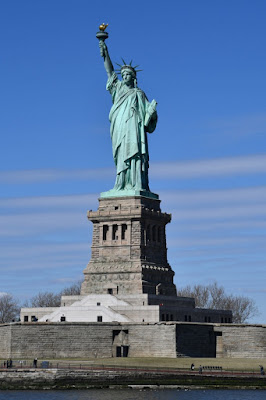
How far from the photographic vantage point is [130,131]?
9138 centimetres

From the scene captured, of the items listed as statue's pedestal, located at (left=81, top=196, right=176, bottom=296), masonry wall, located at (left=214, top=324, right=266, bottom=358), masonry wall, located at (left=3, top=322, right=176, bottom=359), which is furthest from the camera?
statue's pedestal, located at (left=81, top=196, right=176, bottom=296)

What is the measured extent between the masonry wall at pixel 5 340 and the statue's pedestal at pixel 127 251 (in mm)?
10072

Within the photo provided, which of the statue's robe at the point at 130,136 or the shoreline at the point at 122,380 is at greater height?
the statue's robe at the point at 130,136

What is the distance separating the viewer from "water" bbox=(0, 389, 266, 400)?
6594 centimetres

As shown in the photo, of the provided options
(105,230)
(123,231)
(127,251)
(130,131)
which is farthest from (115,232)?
(130,131)

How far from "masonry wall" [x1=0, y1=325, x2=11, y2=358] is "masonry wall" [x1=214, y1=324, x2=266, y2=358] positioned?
15583 mm

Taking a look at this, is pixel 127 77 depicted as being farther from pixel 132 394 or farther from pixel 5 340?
pixel 132 394

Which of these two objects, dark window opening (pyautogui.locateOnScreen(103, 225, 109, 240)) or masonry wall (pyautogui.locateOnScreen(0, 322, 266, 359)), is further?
dark window opening (pyautogui.locateOnScreen(103, 225, 109, 240))

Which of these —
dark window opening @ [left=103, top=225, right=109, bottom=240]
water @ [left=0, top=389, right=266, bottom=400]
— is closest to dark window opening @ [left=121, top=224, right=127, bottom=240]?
dark window opening @ [left=103, top=225, right=109, bottom=240]

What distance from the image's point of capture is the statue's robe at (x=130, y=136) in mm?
91375

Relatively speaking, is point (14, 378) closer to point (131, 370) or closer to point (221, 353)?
point (131, 370)

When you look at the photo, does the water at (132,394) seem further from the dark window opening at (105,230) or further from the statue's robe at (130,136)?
the statue's robe at (130,136)

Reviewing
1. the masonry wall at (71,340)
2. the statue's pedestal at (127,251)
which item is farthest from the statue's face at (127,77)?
the masonry wall at (71,340)

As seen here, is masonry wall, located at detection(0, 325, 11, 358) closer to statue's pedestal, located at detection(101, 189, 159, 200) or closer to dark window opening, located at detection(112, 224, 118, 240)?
dark window opening, located at detection(112, 224, 118, 240)
